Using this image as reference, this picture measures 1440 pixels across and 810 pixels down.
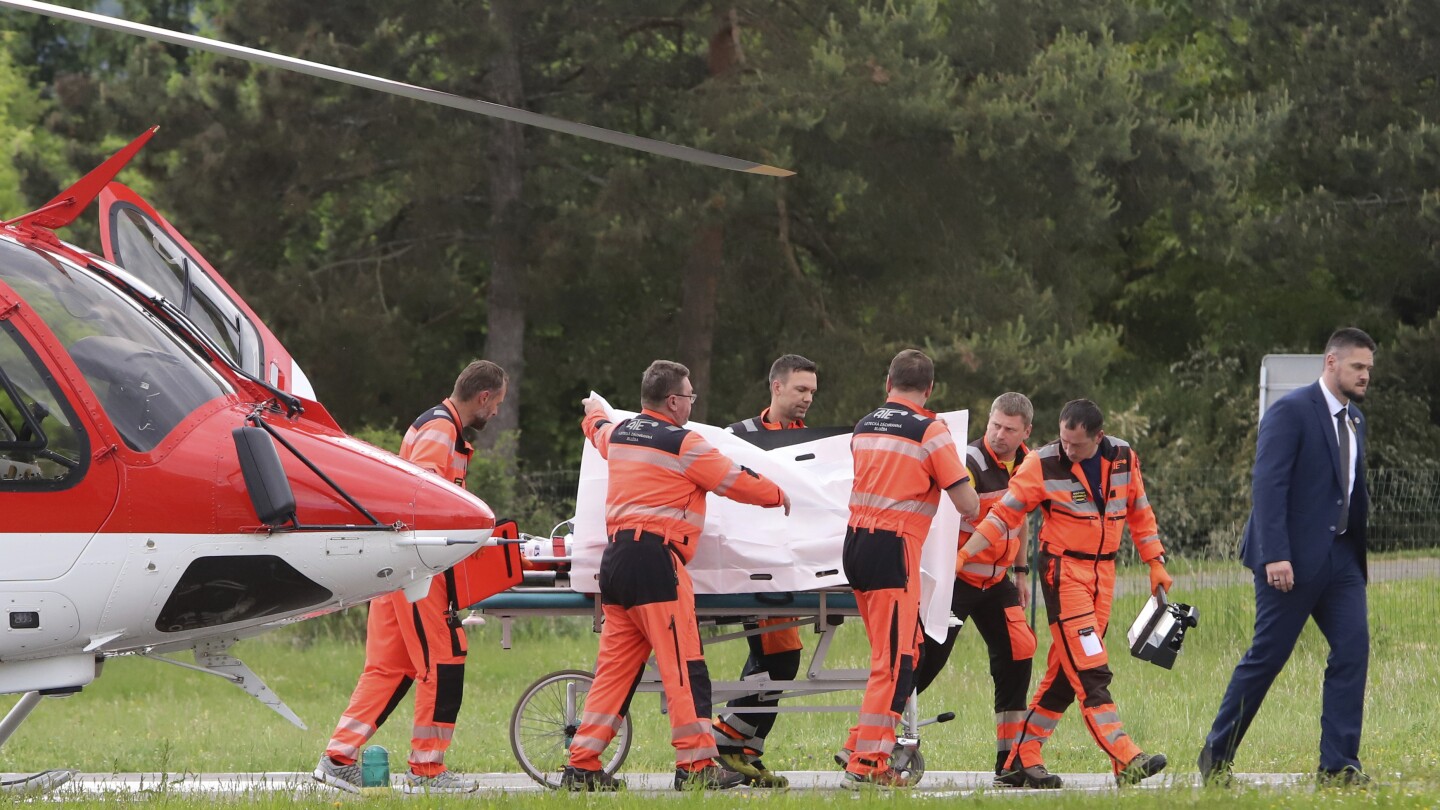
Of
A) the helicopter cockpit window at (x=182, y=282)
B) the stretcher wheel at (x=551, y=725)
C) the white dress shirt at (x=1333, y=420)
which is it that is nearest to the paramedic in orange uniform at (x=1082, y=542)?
the white dress shirt at (x=1333, y=420)

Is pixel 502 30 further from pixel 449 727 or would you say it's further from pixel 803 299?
pixel 449 727

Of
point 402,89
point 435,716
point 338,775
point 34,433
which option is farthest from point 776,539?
point 34,433

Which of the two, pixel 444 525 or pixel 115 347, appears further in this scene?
pixel 444 525

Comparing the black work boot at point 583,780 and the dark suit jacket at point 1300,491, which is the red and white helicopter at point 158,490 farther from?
the dark suit jacket at point 1300,491

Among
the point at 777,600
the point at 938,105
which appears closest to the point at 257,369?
the point at 777,600

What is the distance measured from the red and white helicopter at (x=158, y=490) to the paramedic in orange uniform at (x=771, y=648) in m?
2.29

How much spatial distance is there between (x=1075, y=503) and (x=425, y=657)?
3.32 meters

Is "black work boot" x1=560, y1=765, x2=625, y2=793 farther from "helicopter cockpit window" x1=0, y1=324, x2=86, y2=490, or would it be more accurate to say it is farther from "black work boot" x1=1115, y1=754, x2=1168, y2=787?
"helicopter cockpit window" x1=0, y1=324, x2=86, y2=490

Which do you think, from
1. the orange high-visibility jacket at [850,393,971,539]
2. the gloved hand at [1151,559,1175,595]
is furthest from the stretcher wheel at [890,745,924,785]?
the gloved hand at [1151,559,1175,595]

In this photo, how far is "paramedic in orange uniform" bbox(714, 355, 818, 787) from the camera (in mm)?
9352

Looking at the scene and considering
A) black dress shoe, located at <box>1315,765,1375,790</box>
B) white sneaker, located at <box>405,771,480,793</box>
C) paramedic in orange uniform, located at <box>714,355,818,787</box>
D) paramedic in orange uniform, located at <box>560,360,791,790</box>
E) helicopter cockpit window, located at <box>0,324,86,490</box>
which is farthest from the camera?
paramedic in orange uniform, located at <box>714,355,818,787</box>

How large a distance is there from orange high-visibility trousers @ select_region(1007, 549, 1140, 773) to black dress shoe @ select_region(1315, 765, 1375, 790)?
3.08 ft

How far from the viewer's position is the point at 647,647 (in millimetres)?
8367

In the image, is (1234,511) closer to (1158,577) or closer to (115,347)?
(1158,577)
